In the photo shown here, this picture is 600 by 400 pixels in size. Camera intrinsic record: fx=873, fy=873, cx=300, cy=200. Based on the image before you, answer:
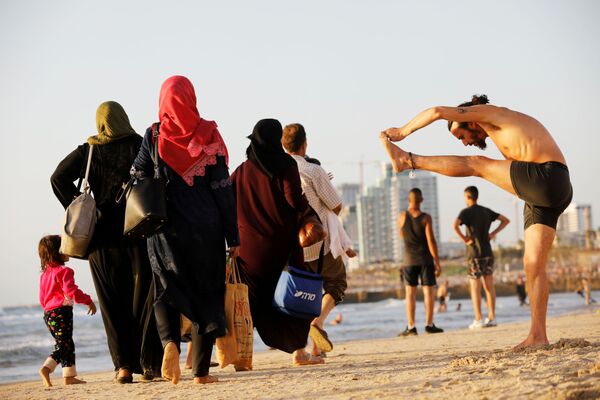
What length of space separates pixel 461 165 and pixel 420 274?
591cm

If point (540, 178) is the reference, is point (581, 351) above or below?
below

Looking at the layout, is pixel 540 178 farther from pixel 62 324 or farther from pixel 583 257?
pixel 583 257

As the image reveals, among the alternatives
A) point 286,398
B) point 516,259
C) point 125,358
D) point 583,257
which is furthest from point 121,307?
point 516,259

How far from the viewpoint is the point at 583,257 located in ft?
349

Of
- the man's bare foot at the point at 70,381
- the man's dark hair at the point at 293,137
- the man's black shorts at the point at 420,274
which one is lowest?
the man's bare foot at the point at 70,381

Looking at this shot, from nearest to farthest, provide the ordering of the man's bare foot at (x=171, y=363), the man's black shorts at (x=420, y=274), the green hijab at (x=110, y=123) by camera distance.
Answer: the man's bare foot at (x=171, y=363)
the green hijab at (x=110, y=123)
the man's black shorts at (x=420, y=274)

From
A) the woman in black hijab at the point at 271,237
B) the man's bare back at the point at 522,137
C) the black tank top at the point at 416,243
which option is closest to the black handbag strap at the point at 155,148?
the woman in black hijab at the point at 271,237

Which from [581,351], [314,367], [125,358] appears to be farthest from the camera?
[314,367]

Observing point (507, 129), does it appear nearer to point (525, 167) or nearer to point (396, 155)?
point (525, 167)

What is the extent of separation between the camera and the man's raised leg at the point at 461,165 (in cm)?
583

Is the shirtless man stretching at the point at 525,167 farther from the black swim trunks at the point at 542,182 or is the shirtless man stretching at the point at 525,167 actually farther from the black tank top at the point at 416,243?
the black tank top at the point at 416,243

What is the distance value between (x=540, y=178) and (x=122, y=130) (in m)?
2.95

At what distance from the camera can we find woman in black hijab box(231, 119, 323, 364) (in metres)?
6.36

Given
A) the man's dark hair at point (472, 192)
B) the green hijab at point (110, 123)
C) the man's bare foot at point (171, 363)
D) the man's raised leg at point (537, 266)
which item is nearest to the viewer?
the man's bare foot at point (171, 363)
